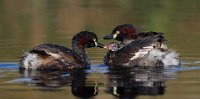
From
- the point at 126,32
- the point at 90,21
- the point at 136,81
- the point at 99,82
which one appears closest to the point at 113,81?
the point at 99,82

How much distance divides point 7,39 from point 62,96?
8129 mm

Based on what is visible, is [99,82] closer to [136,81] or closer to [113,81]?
[113,81]

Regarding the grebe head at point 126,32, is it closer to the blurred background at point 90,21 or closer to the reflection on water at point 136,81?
the blurred background at point 90,21

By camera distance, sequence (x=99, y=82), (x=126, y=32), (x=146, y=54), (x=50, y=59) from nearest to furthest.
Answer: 1. (x=99, y=82)
2. (x=50, y=59)
3. (x=146, y=54)
4. (x=126, y=32)

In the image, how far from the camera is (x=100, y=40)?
18.9m

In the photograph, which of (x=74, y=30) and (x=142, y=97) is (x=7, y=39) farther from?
(x=142, y=97)

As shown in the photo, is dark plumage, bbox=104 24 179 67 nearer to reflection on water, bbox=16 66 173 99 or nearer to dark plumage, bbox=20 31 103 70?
reflection on water, bbox=16 66 173 99

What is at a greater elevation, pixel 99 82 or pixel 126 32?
pixel 126 32

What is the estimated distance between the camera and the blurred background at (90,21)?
17469 mm

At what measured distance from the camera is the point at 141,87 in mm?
11859

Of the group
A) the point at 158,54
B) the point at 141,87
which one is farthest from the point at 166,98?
the point at 158,54

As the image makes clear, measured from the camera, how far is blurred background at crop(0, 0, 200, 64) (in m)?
17.5

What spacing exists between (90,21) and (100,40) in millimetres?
5327

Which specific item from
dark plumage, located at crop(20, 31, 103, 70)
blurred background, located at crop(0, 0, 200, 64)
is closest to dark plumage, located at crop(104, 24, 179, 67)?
blurred background, located at crop(0, 0, 200, 64)
